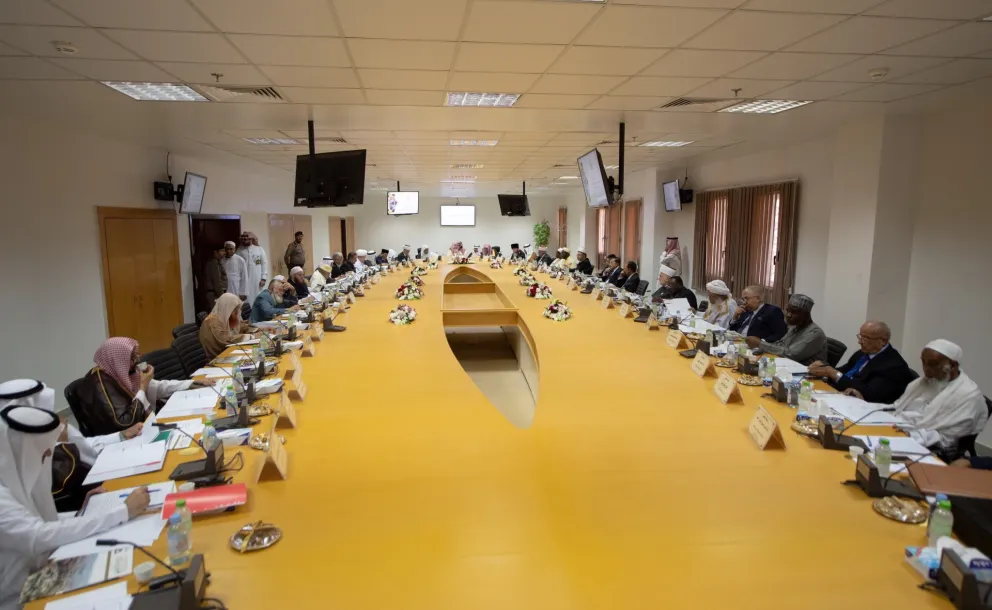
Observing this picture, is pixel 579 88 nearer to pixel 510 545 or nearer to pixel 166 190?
pixel 510 545

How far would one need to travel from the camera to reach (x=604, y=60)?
10.2ft

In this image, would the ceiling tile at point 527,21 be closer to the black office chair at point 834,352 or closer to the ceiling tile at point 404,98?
the ceiling tile at point 404,98

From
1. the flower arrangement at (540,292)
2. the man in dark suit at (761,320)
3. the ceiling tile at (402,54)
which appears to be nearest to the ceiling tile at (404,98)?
the ceiling tile at (402,54)

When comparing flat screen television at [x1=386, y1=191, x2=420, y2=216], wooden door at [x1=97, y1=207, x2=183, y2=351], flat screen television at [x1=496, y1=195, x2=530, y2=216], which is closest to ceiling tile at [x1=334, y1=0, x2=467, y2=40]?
wooden door at [x1=97, y1=207, x2=183, y2=351]

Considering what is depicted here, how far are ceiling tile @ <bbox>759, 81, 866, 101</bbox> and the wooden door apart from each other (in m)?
6.33

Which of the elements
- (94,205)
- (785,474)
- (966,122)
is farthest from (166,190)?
(966,122)

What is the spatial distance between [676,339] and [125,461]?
3.53 m

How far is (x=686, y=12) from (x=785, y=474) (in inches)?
79.8

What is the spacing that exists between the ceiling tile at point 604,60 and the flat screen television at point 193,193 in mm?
5468

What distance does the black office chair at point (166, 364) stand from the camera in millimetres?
3430

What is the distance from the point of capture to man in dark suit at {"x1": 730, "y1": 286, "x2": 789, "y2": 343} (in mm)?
4441

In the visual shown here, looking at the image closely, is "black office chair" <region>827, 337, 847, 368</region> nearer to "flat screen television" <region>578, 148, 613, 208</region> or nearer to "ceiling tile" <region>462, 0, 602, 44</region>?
"flat screen television" <region>578, 148, 613, 208</region>

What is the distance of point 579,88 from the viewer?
12.3 ft

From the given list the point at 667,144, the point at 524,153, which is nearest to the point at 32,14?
the point at 524,153
